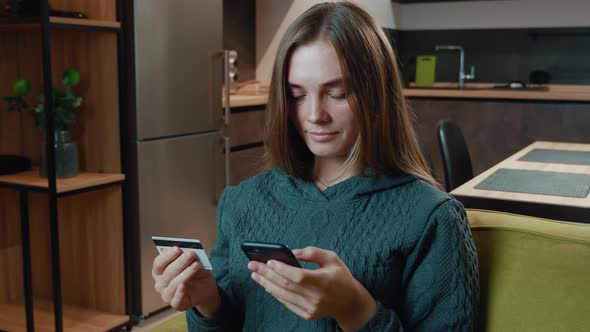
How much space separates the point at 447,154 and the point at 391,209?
1706mm

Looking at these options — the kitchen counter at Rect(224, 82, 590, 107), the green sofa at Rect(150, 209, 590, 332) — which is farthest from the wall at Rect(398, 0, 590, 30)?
the green sofa at Rect(150, 209, 590, 332)

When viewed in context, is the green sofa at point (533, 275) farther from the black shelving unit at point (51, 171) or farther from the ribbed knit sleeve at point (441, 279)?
the black shelving unit at point (51, 171)

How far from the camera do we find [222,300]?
1.15 meters

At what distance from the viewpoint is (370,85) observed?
1.01 metres

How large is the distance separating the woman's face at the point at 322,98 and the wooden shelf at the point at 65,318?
6.12 ft

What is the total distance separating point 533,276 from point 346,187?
0.33 m

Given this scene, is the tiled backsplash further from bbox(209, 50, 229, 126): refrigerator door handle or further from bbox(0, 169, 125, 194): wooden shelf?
bbox(0, 169, 125, 194): wooden shelf

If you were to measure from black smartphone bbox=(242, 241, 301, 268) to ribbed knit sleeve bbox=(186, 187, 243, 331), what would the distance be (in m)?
0.31

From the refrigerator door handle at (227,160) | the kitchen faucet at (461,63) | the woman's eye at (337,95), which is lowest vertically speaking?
the refrigerator door handle at (227,160)

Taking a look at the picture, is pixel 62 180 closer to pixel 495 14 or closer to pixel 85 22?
pixel 85 22

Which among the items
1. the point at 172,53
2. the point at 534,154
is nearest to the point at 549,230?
the point at 534,154

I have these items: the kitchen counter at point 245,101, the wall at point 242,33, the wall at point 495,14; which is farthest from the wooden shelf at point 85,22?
the wall at point 495,14

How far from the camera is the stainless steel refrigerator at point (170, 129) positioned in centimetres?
264

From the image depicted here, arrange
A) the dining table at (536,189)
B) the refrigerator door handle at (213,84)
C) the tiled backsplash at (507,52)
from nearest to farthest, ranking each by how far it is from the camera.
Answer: the dining table at (536,189), the refrigerator door handle at (213,84), the tiled backsplash at (507,52)
